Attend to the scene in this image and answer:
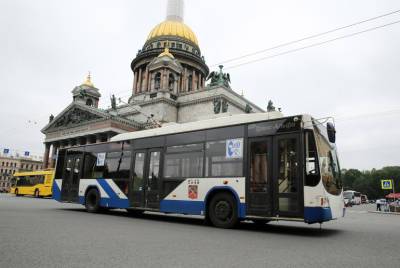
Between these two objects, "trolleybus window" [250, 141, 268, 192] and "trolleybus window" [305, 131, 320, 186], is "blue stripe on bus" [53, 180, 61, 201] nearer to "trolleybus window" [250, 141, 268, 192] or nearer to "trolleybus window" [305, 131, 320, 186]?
"trolleybus window" [250, 141, 268, 192]

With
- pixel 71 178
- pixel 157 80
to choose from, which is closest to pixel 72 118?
pixel 157 80

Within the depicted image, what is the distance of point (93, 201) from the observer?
15.2 metres

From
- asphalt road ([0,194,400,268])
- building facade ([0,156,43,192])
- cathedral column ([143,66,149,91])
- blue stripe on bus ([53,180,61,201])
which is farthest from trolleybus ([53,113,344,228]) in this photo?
building facade ([0,156,43,192])

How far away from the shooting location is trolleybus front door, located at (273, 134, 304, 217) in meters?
9.16

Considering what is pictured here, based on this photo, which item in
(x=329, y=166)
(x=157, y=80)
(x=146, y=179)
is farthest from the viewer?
(x=157, y=80)

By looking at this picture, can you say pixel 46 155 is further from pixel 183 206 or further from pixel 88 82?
pixel 183 206

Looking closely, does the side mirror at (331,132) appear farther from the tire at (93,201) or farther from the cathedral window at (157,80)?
the cathedral window at (157,80)

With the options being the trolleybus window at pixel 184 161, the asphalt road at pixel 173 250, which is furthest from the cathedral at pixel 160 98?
the asphalt road at pixel 173 250

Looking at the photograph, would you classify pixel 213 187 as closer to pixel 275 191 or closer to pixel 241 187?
pixel 241 187

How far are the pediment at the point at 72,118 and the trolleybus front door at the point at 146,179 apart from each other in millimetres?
37862

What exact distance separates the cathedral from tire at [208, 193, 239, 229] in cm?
3043

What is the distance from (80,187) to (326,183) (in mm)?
10819

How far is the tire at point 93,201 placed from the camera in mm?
14797

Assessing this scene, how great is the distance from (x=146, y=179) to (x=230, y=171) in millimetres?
3664
